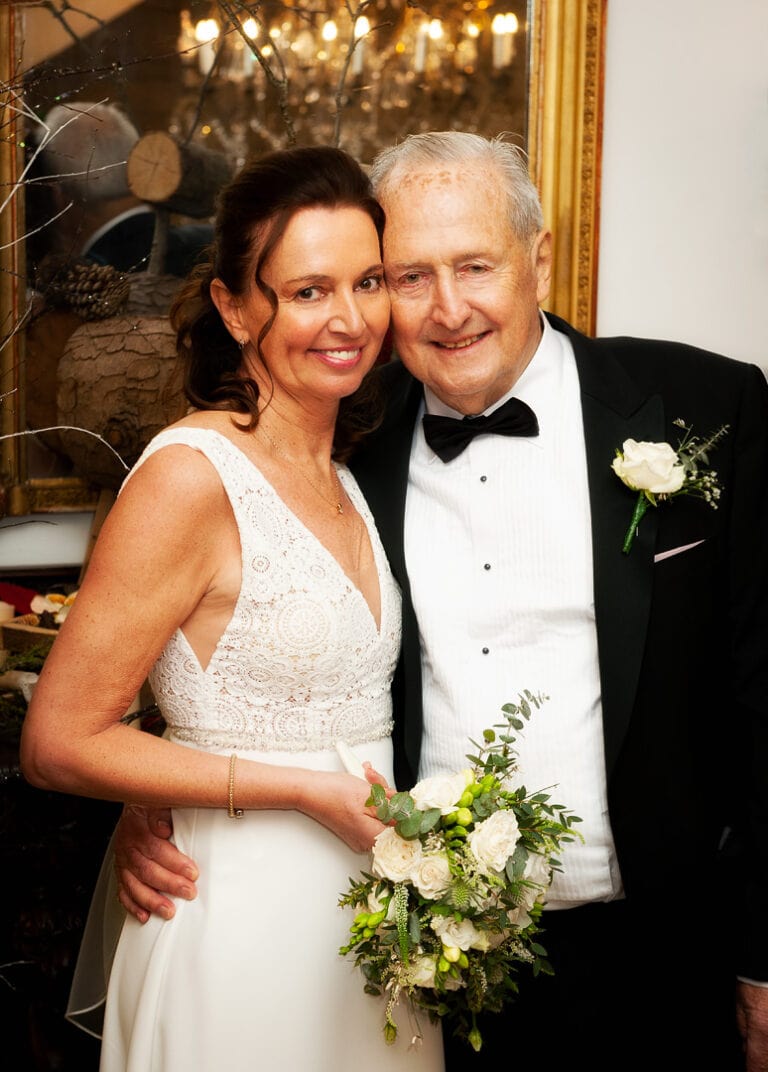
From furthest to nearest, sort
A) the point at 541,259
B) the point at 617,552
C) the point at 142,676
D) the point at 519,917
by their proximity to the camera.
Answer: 1. the point at 541,259
2. the point at 617,552
3. the point at 142,676
4. the point at 519,917

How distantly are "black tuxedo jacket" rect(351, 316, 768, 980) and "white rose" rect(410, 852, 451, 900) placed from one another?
562 millimetres

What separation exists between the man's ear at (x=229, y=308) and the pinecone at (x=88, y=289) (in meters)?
1.09

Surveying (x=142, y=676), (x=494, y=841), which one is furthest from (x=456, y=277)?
(x=494, y=841)

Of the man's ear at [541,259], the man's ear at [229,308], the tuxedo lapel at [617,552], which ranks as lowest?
the tuxedo lapel at [617,552]

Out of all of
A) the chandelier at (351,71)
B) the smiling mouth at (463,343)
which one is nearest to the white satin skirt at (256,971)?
the smiling mouth at (463,343)

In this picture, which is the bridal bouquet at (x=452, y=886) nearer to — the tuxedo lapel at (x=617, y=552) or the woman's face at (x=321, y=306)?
the tuxedo lapel at (x=617, y=552)

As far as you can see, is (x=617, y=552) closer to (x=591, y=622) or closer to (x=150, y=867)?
(x=591, y=622)

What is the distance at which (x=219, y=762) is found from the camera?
5.50ft

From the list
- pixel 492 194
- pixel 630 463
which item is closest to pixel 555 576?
pixel 630 463

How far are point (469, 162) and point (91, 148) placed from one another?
4.57ft

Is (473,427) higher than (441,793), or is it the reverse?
(473,427)

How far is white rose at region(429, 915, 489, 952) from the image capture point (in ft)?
4.65

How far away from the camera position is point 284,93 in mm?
2990

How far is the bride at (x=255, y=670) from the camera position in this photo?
1.64 meters
